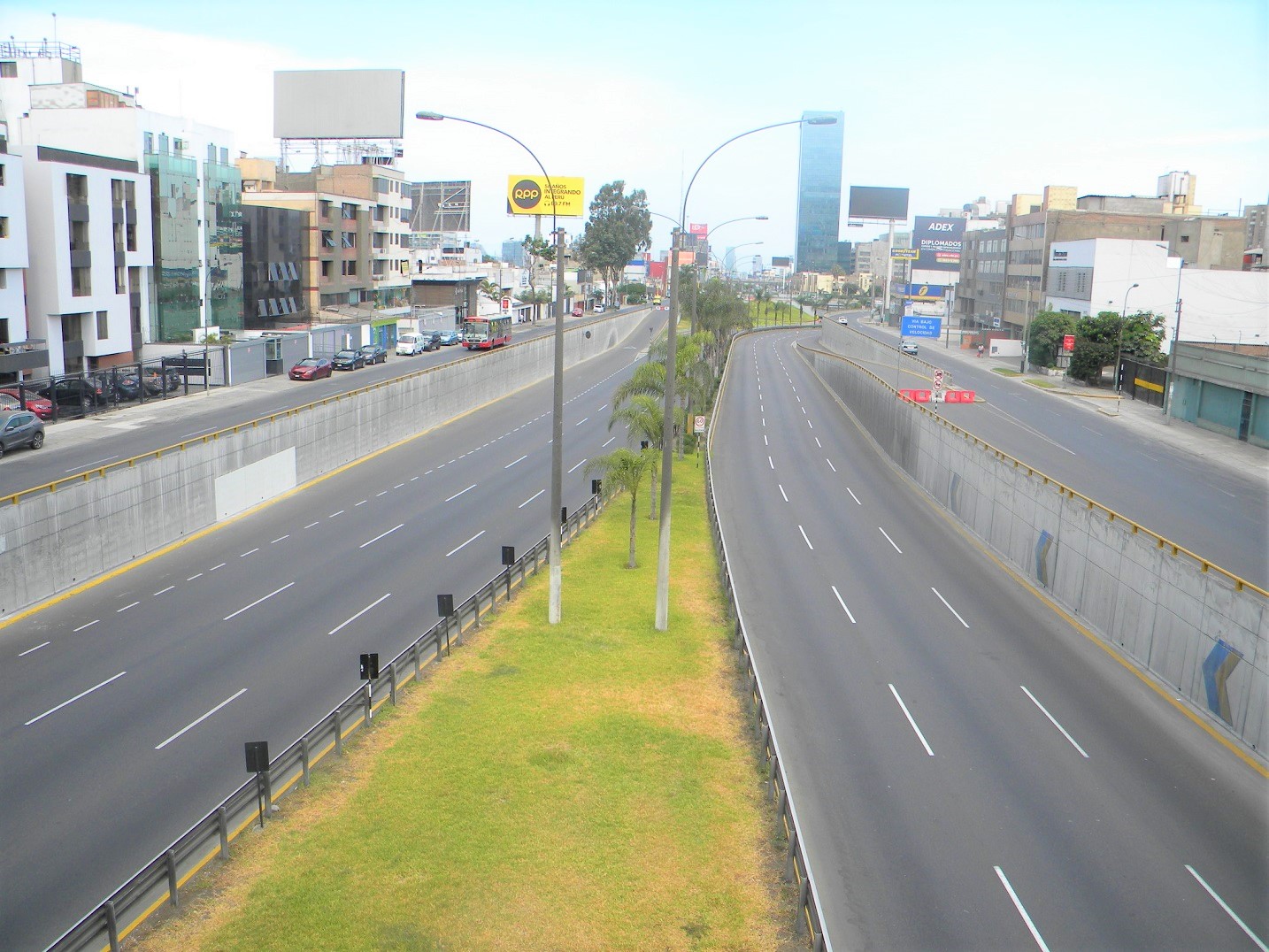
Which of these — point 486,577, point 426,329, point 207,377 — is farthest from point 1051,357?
point 486,577

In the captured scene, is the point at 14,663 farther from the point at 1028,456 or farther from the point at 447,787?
the point at 1028,456

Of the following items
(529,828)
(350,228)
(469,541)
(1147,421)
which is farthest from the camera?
(350,228)

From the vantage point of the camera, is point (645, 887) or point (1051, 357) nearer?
point (645, 887)

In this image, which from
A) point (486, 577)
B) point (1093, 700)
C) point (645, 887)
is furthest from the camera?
point (486, 577)

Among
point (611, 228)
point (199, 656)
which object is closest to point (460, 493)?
point (199, 656)

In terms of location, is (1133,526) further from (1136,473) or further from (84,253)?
(84,253)

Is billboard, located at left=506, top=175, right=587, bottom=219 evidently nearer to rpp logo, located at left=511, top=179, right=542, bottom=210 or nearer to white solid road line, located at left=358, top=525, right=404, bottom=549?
rpp logo, located at left=511, top=179, right=542, bottom=210

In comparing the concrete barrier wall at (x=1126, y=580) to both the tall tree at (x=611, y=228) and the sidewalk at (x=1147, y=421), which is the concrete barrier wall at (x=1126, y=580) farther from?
the tall tree at (x=611, y=228)

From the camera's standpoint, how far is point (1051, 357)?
86125 mm

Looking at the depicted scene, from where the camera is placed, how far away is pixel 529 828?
1478 cm

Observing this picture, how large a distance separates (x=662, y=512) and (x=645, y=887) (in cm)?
1200

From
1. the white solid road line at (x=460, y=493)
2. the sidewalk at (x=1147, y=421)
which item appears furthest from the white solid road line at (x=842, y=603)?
the sidewalk at (x=1147, y=421)

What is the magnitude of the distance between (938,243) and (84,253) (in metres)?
136

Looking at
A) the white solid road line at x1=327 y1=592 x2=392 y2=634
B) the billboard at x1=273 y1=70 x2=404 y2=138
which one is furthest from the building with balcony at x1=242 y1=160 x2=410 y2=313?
the white solid road line at x1=327 y1=592 x2=392 y2=634
